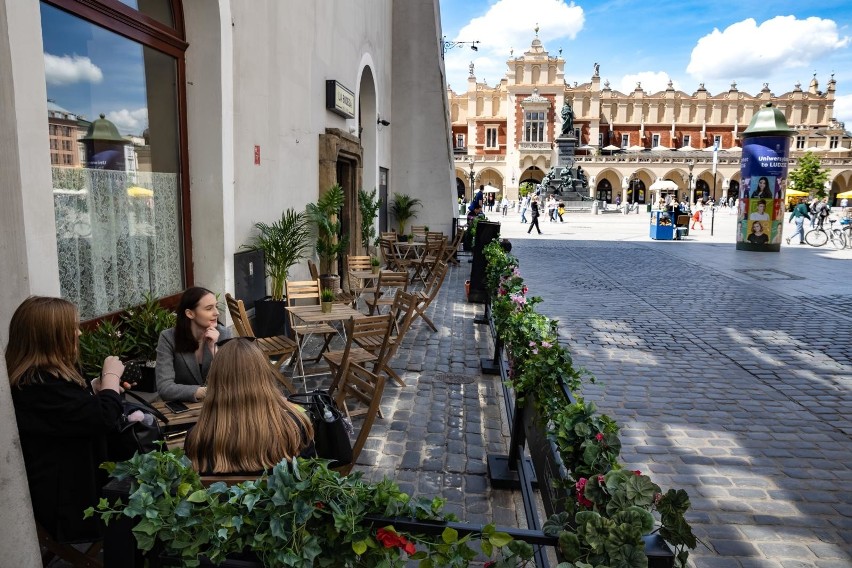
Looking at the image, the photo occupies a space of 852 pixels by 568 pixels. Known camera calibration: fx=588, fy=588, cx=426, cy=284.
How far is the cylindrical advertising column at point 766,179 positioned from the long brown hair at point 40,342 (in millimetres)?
19240

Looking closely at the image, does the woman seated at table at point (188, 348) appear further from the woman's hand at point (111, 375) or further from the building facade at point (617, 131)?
the building facade at point (617, 131)

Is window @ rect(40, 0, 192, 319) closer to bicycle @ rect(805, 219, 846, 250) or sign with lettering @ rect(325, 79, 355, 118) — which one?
sign with lettering @ rect(325, 79, 355, 118)

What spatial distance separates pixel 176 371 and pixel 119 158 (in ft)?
7.85

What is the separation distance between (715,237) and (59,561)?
84.9 feet

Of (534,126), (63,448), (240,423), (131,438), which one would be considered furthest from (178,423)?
(534,126)

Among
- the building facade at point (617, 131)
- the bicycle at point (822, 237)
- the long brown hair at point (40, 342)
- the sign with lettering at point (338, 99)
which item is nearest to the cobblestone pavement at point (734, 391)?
the long brown hair at point (40, 342)

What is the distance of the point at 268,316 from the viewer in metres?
6.86

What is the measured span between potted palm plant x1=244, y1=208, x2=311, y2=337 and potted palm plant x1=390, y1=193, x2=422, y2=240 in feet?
27.6

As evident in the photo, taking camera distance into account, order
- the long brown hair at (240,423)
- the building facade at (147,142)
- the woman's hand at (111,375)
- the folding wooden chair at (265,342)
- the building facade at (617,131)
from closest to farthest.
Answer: the long brown hair at (240,423) → the woman's hand at (111,375) → the building facade at (147,142) → the folding wooden chair at (265,342) → the building facade at (617,131)

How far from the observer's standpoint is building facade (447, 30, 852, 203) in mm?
66312

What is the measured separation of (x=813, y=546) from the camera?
3285 mm

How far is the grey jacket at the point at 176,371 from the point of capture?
11.3ft

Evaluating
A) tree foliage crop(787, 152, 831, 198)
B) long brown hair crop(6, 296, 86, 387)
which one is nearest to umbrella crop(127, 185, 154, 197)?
long brown hair crop(6, 296, 86, 387)

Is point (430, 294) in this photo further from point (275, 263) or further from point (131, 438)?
point (131, 438)
